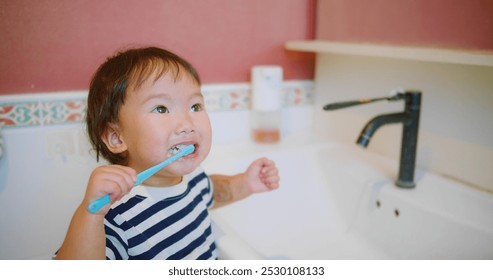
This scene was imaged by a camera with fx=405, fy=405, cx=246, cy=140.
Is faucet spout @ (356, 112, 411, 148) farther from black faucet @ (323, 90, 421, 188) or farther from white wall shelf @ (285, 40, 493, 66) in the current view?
white wall shelf @ (285, 40, 493, 66)

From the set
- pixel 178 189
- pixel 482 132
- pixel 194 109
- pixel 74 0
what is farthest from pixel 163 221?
pixel 482 132

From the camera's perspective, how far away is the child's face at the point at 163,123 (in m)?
0.57

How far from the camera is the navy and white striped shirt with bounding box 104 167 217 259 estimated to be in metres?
0.58

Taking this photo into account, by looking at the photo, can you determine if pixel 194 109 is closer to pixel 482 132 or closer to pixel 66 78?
pixel 66 78

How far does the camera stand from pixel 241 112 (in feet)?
3.44

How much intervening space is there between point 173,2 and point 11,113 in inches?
15.6

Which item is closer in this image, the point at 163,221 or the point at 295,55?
the point at 163,221

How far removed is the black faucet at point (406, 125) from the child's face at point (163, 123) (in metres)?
0.28

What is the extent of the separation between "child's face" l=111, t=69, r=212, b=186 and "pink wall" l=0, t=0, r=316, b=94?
30cm

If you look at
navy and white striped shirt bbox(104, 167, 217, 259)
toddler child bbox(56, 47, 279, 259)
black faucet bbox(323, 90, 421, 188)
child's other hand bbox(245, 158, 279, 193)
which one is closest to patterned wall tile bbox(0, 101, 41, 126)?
toddler child bbox(56, 47, 279, 259)

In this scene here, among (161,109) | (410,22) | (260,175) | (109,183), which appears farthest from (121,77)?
(410,22)

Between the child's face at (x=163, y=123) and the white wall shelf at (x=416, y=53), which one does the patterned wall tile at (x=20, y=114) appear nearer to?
the child's face at (x=163, y=123)

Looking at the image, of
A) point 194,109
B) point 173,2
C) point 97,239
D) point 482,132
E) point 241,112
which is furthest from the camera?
point 241,112

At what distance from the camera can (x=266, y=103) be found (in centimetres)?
101
